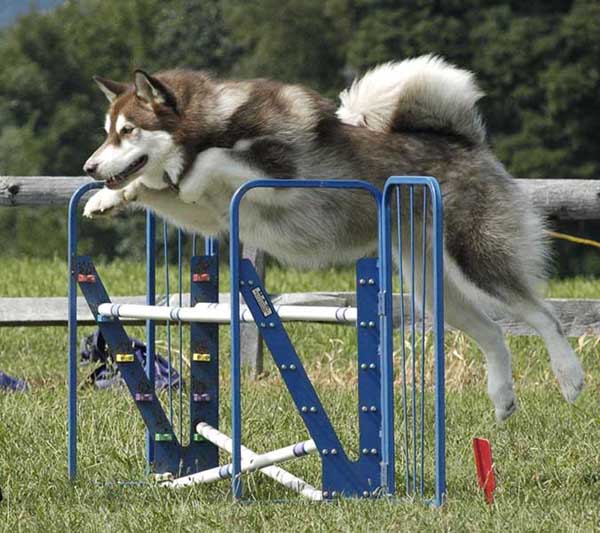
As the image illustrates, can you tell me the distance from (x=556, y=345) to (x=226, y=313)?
5.27ft

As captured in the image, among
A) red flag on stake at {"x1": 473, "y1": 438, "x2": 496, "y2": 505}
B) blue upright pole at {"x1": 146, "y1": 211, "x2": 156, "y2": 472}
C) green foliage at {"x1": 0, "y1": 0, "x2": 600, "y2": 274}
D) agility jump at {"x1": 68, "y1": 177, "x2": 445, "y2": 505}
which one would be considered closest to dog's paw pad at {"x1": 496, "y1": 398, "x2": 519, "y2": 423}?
agility jump at {"x1": 68, "y1": 177, "x2": 445, "y2": 505}

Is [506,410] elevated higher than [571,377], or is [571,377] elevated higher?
[571,377]

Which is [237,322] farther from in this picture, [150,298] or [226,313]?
[150,298]

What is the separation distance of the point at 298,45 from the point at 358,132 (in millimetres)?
31331

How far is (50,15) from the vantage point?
151 ft

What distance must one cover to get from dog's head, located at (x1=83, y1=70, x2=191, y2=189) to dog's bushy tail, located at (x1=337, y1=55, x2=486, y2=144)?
0.80 m

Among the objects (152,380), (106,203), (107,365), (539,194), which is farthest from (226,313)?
(539,194)

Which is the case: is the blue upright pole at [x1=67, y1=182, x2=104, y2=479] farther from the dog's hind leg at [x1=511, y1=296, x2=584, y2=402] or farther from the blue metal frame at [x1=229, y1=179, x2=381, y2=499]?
the dog's hind leg at [x1=511, y1=296, x2=584, y2=402]

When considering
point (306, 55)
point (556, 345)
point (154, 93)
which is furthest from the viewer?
point (306, 55)

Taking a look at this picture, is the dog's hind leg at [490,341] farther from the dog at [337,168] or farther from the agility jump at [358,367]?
the agility jump at [358,367]

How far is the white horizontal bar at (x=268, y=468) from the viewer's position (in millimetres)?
4191

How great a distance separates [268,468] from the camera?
14.7ft

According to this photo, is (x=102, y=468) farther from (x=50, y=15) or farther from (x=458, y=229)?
(x=50, y=15)

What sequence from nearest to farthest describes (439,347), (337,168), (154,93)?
(439,347) < (154,93) < (337,168)
